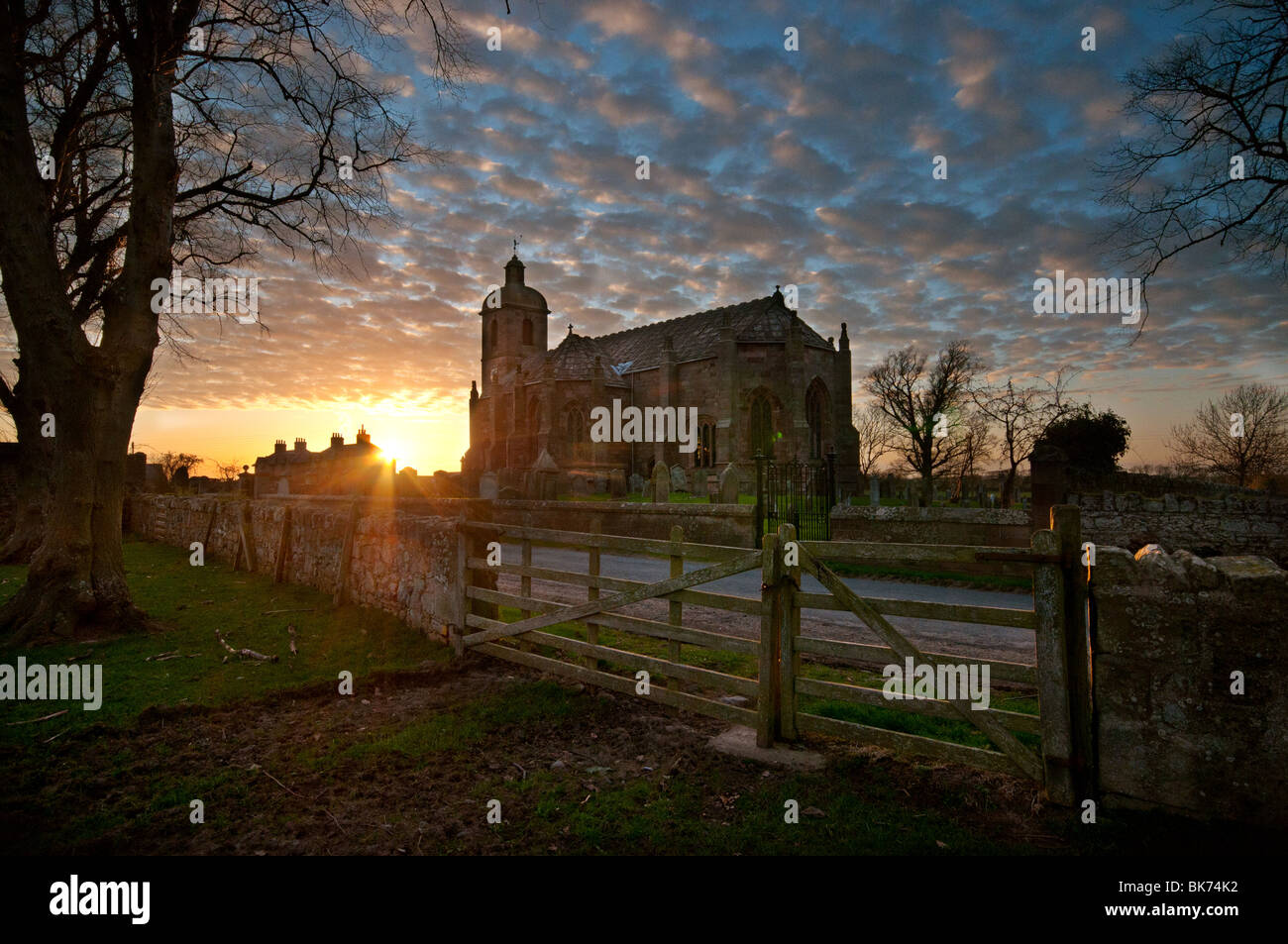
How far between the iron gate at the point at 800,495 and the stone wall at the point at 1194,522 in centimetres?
544

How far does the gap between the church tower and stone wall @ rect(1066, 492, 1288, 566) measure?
40.8 meters

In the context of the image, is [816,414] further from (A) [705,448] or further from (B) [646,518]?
(B) [646,518]

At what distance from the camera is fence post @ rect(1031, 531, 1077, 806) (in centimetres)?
373

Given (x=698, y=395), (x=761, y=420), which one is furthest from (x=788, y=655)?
(x=698, y=395)

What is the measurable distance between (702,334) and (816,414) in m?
9.21

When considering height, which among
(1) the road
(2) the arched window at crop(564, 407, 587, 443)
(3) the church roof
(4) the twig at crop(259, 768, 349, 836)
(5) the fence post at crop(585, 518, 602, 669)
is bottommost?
(4) the twig at crop(259, 768, 349, 836)

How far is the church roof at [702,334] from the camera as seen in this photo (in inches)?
1469

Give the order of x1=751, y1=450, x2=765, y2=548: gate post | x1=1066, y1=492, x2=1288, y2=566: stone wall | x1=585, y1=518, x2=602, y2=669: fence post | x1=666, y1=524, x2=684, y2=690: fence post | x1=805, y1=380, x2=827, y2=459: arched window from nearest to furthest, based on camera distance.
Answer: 1. x1=666, y1=524, x2=684, y2=690: fence post
2. x1=585, y1=518, x2=602, y2=669: fence post
3. x1=1066, y1=492, x2=1288, y2=566: stone wall
4. x1=751, y1=450, x2=765, y2=548: gate post
5. x1=805, y1=380, x2=827, y2=459: arched window

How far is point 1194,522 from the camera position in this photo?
13.0 meters

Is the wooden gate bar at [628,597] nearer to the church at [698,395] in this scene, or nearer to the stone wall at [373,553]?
the stone wall at [373,553]

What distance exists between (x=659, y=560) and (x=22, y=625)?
1162cm

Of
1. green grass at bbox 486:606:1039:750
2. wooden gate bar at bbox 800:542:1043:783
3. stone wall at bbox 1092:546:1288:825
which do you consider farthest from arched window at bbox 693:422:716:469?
stone wall at bbox 1092:546:1288:825

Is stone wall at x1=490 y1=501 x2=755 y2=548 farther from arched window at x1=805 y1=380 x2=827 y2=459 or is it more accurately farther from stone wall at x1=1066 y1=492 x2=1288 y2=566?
arched window at x1=805 y1=380 x2=827 y2=459
